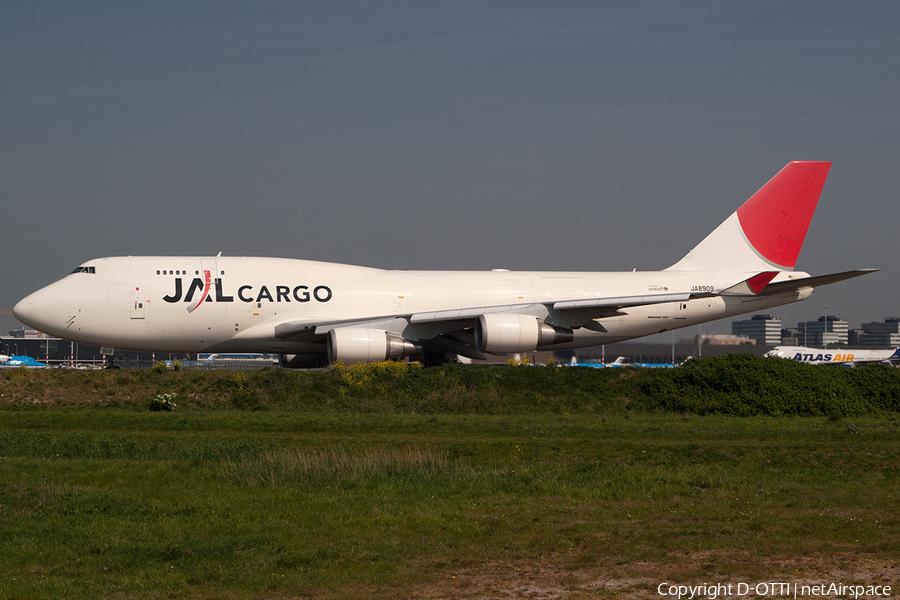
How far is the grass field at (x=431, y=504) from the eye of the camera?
8.27 m

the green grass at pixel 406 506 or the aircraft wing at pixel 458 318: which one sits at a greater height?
the aircraft wing at pixel 458 318

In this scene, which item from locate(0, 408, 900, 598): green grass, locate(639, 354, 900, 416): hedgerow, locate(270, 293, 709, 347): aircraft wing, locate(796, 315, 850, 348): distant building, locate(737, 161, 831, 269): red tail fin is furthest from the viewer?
locate(796, 315, 850, 348): distant building

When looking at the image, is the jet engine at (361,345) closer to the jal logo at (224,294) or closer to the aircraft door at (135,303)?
the jal logo at (224,294)

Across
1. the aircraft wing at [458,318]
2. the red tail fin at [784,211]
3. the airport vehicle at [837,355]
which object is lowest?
the airport vehicle at [837,355]

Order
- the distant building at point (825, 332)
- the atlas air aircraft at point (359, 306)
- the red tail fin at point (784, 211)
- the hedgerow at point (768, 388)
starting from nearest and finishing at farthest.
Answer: the hedgerow at point (768, 388)
the atlas air aircraft at point (359, 306)
the red tail fin at point (784, 211)
the distant building at point (825, 332)

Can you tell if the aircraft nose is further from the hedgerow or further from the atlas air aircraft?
the hedgerow

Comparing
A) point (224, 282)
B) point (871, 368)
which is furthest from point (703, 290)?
point (224, 282)

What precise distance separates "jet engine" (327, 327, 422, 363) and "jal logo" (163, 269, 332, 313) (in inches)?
80.0

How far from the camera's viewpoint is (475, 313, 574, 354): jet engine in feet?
92.7

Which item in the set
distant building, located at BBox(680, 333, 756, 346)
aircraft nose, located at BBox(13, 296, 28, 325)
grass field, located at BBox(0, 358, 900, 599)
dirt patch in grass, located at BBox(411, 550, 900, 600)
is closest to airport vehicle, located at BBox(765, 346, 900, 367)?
distant building, located at BBox(680, 333, 756, 346)

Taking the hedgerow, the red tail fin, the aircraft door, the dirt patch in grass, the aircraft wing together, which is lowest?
the dirt patch in grass

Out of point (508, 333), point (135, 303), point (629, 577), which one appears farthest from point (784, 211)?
point (629, 577)

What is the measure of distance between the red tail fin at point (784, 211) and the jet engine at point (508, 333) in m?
11.0

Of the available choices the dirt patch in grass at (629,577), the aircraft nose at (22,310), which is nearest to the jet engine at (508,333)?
the aircraft nose at (22,310)
